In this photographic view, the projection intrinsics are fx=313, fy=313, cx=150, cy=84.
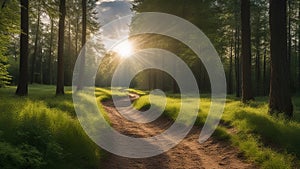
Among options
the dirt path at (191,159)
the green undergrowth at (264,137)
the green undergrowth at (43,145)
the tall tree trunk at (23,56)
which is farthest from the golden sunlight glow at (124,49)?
the green undergrowth at (43,145)

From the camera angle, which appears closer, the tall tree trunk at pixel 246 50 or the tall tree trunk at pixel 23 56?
the tall tree trunk at pixel 23 56

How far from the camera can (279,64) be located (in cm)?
1225

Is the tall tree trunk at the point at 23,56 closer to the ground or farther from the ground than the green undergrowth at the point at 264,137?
farther from the ground

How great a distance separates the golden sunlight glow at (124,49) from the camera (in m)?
43.1

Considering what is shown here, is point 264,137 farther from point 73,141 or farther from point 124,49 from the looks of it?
point 124,49

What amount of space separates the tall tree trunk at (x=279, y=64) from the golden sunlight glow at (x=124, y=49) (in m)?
30.7

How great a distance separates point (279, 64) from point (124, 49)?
123 feet

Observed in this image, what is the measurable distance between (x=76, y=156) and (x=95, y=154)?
0.69 m

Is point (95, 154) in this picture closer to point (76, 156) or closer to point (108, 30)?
point (76, 156)

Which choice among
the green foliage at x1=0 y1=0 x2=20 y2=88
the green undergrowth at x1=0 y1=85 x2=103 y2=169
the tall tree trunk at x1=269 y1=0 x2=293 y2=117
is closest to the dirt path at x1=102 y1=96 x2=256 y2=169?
the green undergrowth at x1=0 y1=85 x2=103 y2=169

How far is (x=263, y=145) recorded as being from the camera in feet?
30.2

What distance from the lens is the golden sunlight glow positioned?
4314 centimetres

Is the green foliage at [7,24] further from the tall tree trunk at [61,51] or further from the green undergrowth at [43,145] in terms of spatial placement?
the green undergrowth at [43,145]

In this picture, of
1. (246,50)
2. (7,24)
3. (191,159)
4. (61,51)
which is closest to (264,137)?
(191,159)
